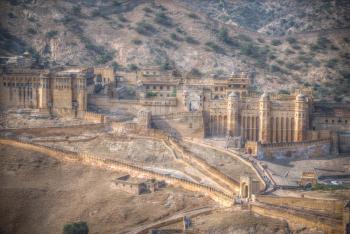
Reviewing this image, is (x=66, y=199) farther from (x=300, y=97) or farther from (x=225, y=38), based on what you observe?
(x=225, y=38)

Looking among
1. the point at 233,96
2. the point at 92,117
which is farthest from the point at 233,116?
the point at 92,117

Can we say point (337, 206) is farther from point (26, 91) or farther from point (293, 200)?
point (26, 91)

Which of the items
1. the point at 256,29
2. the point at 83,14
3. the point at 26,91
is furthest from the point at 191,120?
the point at 256,29

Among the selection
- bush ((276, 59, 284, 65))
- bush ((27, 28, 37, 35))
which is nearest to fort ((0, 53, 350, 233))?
bush ((27, 28, 37, 35))

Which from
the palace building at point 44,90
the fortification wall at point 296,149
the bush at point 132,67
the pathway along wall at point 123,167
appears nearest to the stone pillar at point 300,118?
the fortification wall at point 296,149

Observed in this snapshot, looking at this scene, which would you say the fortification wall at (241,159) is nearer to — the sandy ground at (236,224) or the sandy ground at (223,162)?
the sandy ground at (223,162)
